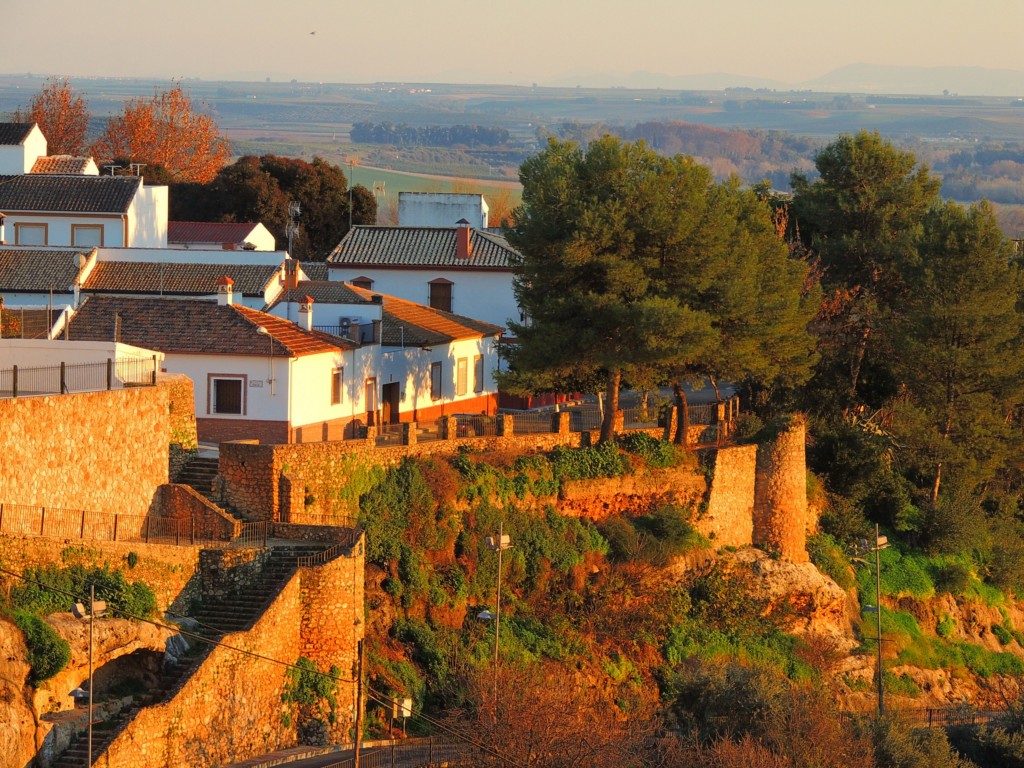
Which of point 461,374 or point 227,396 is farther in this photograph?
point 461,374

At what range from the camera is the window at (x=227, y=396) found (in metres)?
40.9

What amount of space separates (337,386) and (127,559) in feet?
46.0

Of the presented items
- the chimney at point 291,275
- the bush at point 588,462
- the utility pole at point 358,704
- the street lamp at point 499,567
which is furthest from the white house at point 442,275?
the utility pole at point 358,704

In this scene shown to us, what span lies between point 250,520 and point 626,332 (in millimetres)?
11863

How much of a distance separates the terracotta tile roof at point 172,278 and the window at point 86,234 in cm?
861

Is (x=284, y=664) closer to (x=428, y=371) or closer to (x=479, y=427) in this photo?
(x=479, y=427)

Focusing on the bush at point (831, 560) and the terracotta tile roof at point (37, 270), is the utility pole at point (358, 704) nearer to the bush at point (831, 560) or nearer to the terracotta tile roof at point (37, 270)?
the bush at point (831, 560)

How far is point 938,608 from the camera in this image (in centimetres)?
4778

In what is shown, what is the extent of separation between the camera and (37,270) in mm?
49531

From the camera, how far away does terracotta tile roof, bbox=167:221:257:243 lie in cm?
6650

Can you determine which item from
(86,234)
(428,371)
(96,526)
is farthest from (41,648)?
(86,234)

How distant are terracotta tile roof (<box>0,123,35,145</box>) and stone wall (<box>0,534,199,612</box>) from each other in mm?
38367

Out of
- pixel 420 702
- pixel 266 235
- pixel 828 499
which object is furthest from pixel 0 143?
pixel 420 702

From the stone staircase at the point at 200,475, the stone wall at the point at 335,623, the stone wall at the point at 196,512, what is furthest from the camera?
the stone staircase at the point at 200,475
